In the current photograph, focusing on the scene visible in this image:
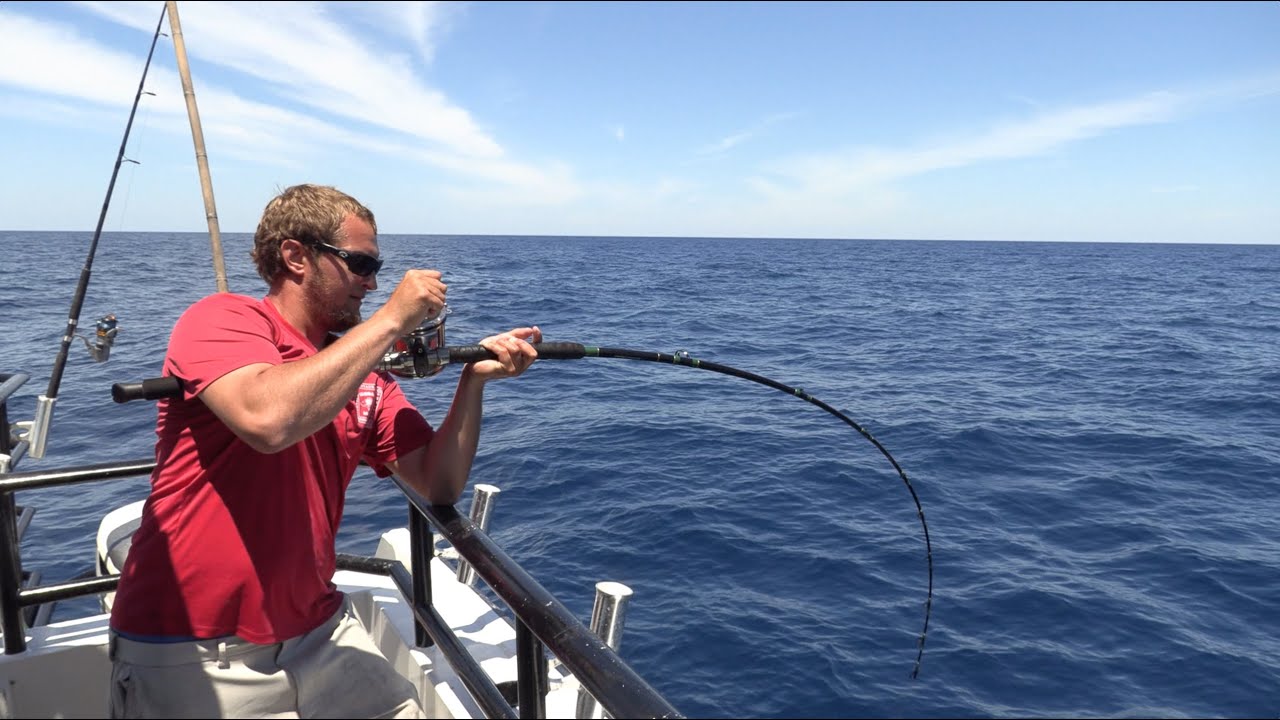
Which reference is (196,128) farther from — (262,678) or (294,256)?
(262,678)

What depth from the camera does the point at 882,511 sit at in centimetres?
892

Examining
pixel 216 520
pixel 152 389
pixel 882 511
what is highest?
pixel 152 389

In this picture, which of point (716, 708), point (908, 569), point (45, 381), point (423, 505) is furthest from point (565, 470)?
point (45, 381)

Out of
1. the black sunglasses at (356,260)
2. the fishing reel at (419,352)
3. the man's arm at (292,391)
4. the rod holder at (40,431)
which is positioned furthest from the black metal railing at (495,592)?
the rod holder at (40,431)

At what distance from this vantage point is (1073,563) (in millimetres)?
7348

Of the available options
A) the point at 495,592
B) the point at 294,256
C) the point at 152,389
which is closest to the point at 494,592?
the point at 495,592

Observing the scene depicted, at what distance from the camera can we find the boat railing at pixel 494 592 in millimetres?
1435

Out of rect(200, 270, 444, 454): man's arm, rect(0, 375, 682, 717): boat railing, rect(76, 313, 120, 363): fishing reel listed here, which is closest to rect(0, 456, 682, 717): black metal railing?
rect(0, 375, 682, 717): boat railing

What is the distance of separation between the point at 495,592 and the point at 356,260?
932 millimetres

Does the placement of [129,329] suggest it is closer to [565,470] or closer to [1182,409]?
[565,470]

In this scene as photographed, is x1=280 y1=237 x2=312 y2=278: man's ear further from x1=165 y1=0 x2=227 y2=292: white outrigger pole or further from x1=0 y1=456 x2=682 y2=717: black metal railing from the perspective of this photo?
x1=165 y1=0 x2=227 y2=292: white outrigger pole

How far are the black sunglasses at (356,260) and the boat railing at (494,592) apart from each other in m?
0.69

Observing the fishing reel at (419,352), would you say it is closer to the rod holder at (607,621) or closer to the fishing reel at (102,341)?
the rod holder at (607,621)

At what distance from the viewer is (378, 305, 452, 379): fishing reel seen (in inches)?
87.2
